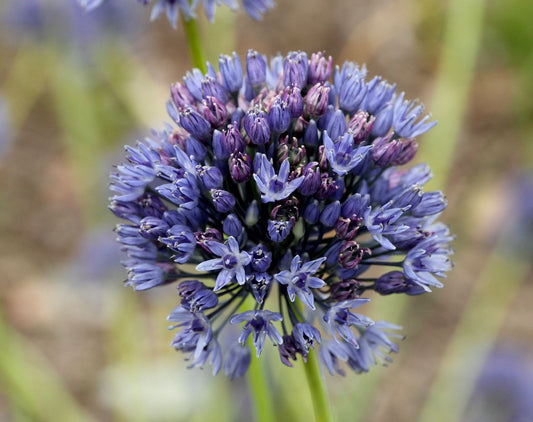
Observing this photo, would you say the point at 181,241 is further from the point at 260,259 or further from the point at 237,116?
the point at 237,116

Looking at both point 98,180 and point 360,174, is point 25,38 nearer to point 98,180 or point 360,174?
point 98,180

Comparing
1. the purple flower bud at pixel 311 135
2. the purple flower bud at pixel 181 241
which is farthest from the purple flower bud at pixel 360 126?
the purple flower bud at pixel 181 241

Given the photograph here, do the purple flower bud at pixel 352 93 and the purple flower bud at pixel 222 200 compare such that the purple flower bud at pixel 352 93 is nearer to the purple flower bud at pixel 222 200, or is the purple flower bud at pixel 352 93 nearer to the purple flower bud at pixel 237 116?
the purple flower bud at pixel 237 116

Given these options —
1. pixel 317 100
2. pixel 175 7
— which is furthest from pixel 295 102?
pixel 175 7

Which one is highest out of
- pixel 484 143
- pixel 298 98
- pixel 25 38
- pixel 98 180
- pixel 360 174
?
pixel 25 38

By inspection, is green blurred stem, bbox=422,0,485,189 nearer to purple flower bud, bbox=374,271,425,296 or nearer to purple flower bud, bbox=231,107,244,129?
purple flower bud, bbox=374,271,425,296

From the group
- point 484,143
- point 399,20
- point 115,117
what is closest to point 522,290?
point 484,143

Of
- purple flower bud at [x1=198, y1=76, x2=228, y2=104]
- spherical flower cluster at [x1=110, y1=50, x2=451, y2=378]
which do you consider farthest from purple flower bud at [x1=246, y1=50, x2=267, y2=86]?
purple flower bud at [x1=198, y1=76, x2=228, y2=104]
